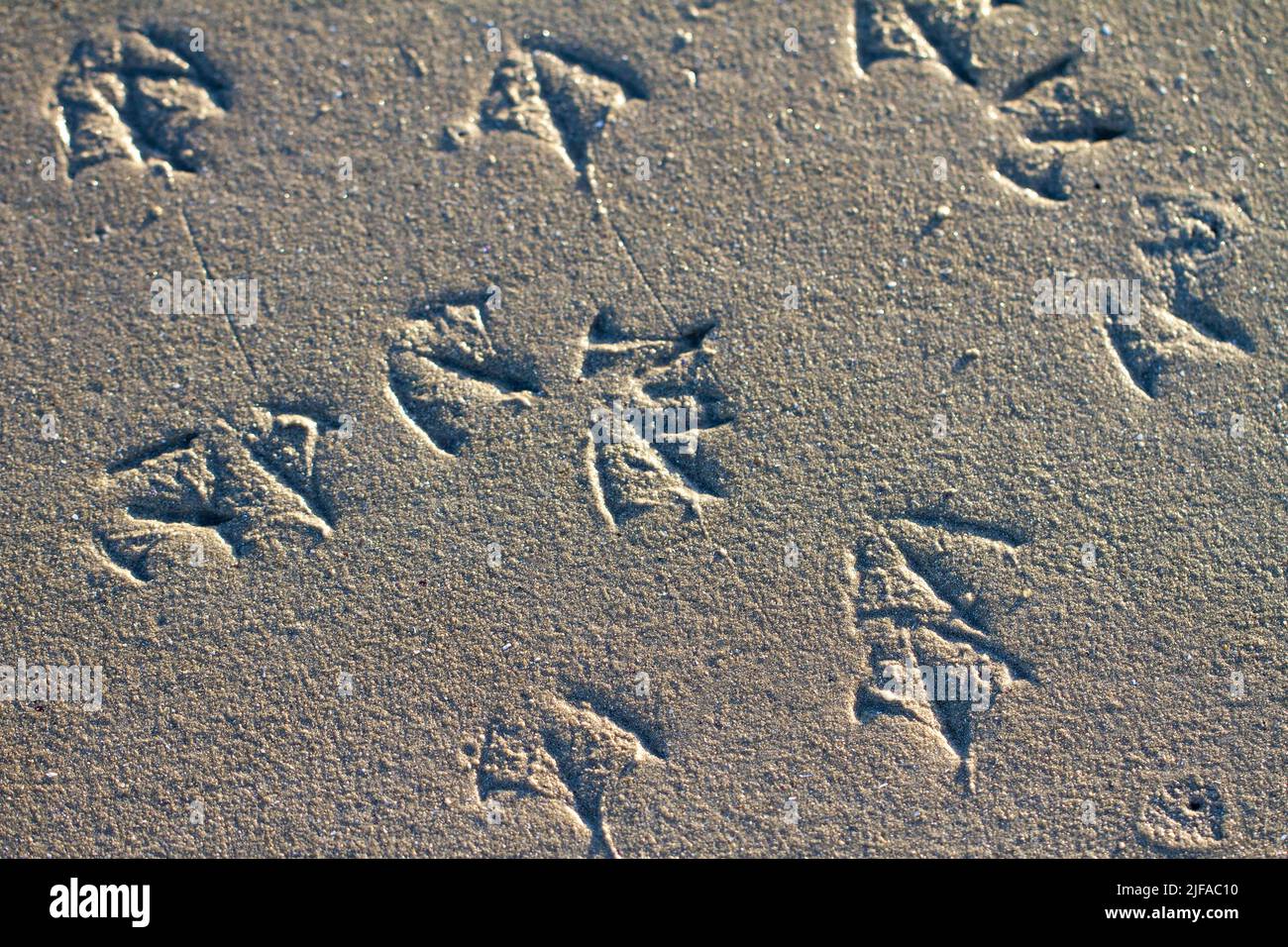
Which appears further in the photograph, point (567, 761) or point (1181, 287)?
point (1181, 287)

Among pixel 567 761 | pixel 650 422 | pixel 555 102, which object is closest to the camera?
pixel 567 761

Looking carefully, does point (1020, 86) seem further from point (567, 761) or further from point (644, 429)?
point (567, 761)
